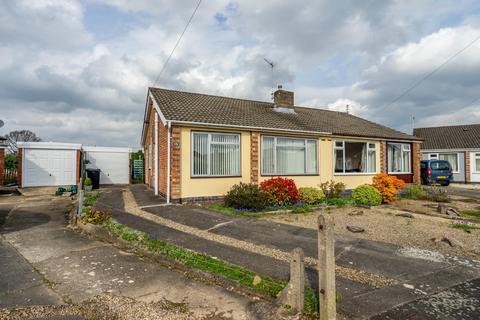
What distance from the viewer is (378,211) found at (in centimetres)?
1006

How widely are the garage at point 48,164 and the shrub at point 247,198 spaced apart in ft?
43.4

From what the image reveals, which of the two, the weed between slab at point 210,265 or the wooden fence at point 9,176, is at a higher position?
the wooden fence at point 9,176

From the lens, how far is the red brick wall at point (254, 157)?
11438mm

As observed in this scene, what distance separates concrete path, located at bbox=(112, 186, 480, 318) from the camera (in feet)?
11.7

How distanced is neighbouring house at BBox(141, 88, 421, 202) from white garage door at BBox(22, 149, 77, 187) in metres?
5.98

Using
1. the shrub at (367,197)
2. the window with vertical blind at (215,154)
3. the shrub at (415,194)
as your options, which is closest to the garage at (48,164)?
the window with vertical blind at (215,154)

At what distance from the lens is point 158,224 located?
24.3 ft

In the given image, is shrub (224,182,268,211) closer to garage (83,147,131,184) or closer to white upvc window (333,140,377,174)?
white upvc window (333,140,377,174)

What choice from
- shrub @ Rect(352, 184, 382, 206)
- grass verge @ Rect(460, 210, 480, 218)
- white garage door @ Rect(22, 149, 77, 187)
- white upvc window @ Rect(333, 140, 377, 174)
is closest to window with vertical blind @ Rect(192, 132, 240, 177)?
shrub @ Rect(352, 184, 382, 206)

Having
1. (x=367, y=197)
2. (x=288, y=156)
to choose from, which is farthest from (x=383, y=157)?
(x=288, y=156)

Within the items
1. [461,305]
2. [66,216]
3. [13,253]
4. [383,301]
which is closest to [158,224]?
[13,253]

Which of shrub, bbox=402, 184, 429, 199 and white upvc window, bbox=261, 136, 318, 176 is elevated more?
white upvc window, bbox=261, 136, 318, 176

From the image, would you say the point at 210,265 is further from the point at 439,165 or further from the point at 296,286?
the point at 439,165

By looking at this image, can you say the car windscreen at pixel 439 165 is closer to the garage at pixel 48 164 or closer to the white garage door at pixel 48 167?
the garage at pixel 48 164
